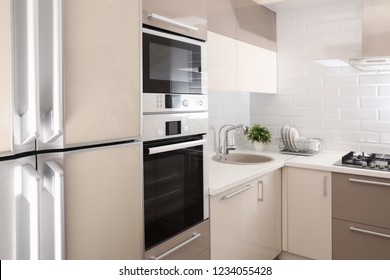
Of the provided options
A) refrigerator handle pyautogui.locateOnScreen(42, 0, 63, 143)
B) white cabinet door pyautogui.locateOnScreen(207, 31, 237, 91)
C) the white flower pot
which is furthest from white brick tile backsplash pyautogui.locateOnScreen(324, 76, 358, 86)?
refrigerator handle pyautogui.locateOnScreen(42, 0, 63, 143)

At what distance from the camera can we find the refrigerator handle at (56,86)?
963 millimetres

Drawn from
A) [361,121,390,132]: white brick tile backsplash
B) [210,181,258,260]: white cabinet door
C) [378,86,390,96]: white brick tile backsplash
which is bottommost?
[210,181,258,260]: white cabinet door

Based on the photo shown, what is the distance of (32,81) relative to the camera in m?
0.91

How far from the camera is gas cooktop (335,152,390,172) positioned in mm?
2184

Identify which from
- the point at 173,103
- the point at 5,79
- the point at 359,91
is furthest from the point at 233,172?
the point at 5,79

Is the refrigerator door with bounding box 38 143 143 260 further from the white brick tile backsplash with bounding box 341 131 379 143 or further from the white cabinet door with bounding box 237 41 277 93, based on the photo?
the white brick tile backsplash with bounding box 341 131 379 143

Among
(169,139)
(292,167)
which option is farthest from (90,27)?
(292,167)

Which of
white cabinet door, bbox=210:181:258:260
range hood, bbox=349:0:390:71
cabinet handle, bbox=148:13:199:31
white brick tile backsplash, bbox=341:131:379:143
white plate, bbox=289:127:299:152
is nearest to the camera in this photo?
cabinet handle, bbox=148:13:199:31

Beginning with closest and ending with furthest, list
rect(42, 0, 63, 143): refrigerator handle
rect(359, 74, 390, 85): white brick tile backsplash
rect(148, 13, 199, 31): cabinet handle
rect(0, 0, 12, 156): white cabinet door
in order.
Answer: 1. rect(0, 0, 12, 156): white cabinet door
2. rect(42, 0, 63, 143): refrigerator handle
3. rect(148, 13, 199, 31): cabinet handle
4. rect(359, 74, 390, 85): white brick tile backsplash

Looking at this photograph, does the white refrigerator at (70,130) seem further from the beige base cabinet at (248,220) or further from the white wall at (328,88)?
the white wall at (328,88)

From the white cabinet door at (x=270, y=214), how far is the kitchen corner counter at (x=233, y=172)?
7 centimetres

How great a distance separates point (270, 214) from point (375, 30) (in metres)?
1.44

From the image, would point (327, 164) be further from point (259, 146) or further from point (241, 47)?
point (241, 47)

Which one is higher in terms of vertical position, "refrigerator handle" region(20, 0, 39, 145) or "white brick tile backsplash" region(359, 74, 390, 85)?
"white brick tile backsplash" region(359, 74, 390, 85)
